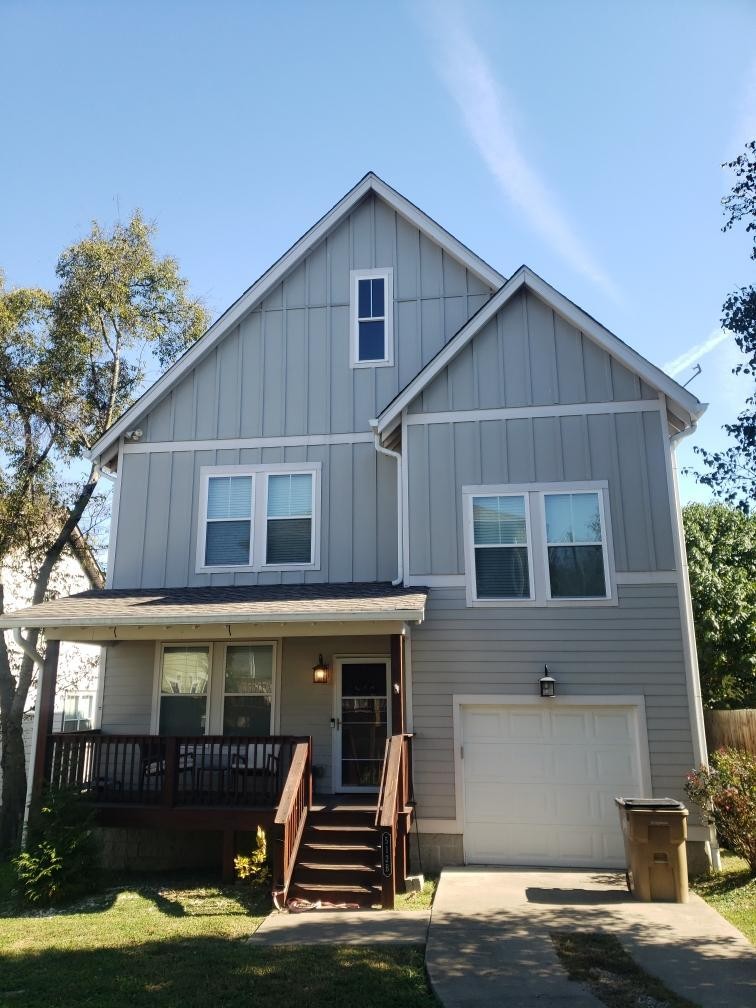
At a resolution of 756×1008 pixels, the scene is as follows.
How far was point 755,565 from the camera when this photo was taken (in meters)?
17.1

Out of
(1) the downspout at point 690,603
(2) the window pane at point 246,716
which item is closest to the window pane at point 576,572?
(1) the downspout at point 690,603

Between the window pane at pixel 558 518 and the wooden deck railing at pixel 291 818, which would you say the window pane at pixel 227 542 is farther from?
the window pane at pixel 558 518

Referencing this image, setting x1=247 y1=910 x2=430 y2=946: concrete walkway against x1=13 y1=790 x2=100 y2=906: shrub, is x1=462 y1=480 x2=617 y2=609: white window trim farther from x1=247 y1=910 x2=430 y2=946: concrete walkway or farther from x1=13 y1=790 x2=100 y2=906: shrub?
x1=13 y1=790 x2=100 y2=906: shrub

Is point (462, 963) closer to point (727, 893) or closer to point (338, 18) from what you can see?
point (727, 893)

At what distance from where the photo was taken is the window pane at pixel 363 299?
40.6ft

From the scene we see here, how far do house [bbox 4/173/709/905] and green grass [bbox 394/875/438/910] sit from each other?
0.99ft

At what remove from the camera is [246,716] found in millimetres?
10945

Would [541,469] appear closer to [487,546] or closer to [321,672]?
[487,546]

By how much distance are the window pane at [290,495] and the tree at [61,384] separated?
6069 mm

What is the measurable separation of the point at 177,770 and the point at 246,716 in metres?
1.72

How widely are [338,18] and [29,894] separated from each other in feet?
36.4

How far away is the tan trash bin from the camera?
7.67m

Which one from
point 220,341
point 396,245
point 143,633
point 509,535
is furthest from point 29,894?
point 396,245

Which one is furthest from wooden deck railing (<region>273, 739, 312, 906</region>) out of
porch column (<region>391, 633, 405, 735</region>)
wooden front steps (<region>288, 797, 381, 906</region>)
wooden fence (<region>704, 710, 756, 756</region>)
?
wooden fence (<region>704, 710, 756, 756</region>)
